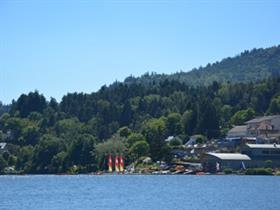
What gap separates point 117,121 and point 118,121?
322 mm

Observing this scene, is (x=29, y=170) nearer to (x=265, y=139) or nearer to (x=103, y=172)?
(x=103, y=172)

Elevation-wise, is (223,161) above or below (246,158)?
below

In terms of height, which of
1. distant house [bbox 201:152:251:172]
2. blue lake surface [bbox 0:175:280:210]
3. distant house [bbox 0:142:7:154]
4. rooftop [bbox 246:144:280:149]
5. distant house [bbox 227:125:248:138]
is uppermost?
distant house [bbox 0:142:7:154]

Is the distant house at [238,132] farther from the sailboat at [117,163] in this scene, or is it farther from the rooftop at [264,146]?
the sailboat at [117,163]

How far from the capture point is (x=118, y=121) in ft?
532

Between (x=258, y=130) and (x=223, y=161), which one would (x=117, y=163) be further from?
(x=258, y=130)

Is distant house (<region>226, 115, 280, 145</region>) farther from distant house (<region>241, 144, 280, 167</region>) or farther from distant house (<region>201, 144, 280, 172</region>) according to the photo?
distant house (<region>201, 144, 280, 172</region>)

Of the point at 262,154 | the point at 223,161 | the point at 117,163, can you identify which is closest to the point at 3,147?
the point at 117,163

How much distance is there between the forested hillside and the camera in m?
129

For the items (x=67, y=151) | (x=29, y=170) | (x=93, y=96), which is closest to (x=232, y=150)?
(x=67, y=151)

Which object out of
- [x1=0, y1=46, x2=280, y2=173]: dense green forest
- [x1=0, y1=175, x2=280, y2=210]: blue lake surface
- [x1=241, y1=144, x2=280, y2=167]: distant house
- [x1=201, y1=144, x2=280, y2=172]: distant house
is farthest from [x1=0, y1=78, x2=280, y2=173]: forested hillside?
[x1=0, y1=175, x2=280, y2=210]: blue lake surface

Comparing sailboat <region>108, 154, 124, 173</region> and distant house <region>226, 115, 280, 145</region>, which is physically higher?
→ distant house <region>226, 115, 280, 145</region>

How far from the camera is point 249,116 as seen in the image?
149 metres

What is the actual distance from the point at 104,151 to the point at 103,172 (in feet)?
17.9
